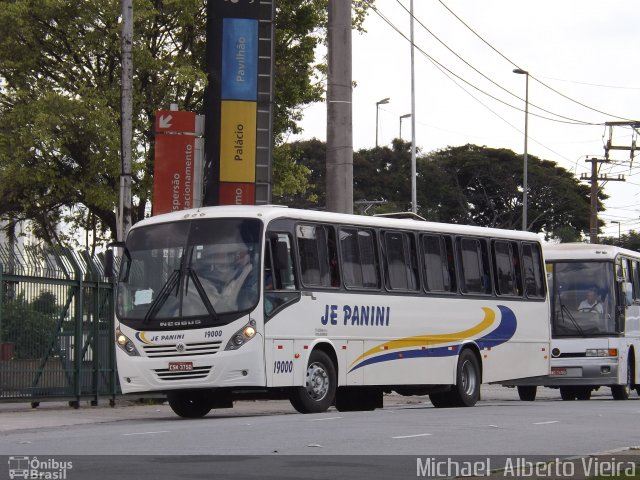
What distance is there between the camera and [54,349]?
2273 centimetres

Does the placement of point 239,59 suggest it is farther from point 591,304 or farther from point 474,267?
point 591,304

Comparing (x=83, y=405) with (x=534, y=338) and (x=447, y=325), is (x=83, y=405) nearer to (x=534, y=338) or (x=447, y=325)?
(x=447, y=325)

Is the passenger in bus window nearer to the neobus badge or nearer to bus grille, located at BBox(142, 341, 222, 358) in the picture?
the neobus badge

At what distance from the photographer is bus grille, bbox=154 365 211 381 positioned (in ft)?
62.0

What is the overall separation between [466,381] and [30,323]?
733cm

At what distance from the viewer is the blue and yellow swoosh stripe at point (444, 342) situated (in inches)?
855

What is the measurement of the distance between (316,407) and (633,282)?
1373 cm

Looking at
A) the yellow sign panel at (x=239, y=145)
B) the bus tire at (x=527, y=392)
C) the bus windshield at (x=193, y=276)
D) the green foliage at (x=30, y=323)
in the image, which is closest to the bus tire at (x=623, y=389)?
the bus tire at (x=527, y=392)

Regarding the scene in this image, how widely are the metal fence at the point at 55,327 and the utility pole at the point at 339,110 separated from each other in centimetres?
427

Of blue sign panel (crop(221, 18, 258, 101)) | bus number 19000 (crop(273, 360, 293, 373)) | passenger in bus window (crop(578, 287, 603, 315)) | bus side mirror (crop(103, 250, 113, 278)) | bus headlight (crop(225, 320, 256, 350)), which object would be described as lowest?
bus number 19000 (crop(273, 360, 293, 373))

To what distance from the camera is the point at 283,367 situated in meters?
19.4

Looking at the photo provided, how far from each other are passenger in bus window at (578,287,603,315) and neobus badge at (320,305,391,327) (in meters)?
8.77

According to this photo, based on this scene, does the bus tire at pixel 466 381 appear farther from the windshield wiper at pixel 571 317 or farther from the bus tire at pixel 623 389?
the bus tire at pixel 623 389

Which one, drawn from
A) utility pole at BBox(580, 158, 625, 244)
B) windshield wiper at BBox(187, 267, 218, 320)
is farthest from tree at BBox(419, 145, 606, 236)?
windshield wiper at BBox(187, 267, 218, 320)
